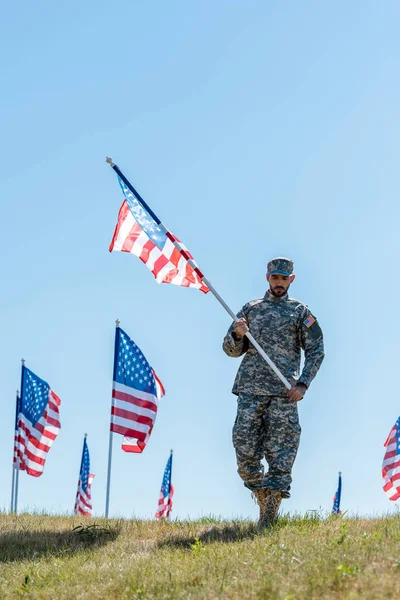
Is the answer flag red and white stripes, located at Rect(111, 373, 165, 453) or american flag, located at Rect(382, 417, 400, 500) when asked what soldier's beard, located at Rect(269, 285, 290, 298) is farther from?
american flag, located at Rect(382, 417, 400, 500)

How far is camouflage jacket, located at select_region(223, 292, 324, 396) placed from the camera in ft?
30.0

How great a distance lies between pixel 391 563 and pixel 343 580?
438 millimetres

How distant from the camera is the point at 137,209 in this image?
11.0 meters

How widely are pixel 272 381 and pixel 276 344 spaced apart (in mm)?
363

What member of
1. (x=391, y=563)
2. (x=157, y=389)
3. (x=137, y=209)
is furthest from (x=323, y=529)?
(x=157, y=389)

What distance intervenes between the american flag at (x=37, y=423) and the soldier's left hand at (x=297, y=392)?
12118 millimetres

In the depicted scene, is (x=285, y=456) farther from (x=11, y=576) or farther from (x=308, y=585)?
(x=308, y=585)

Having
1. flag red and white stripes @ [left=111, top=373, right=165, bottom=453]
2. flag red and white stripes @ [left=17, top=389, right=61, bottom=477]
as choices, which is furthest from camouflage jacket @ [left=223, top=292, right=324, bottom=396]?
flag red and white stripes @ [left=17, top=389, right=61, bottom=477]


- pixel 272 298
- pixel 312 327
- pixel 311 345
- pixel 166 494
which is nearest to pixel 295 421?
pixel 311 345

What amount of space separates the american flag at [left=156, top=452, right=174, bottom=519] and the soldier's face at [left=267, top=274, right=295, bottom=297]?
19399 millimetres

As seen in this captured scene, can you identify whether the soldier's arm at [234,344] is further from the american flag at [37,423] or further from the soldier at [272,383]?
the american flag at [37,423]

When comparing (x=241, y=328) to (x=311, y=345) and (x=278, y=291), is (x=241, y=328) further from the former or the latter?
(x=311, y=345)

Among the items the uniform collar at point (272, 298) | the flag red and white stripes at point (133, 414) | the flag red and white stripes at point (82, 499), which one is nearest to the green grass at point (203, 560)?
the uniform collar at point (272, 298)

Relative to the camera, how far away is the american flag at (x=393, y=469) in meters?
22.3
